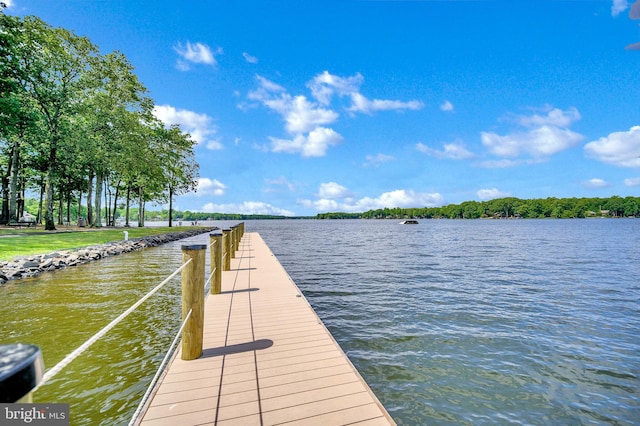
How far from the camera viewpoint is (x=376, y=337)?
7688mm

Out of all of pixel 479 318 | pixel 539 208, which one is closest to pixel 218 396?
pixel 479 318

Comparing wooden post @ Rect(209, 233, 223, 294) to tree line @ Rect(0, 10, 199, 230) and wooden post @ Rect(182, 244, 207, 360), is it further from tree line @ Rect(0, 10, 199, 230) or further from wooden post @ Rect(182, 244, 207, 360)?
tree line @ Rect(0, 10, 199, 230)

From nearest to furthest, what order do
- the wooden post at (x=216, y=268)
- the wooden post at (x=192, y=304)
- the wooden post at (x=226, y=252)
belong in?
the wooden post at (x=192, y=304) → the wooden post at (x=216, y=268) → the wooden post at (x=226, y=252)

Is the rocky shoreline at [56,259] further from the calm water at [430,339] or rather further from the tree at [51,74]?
the tree at [51,74]

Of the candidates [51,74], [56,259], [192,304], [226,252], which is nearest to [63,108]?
[51,74]

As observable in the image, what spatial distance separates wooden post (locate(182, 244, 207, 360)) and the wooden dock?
19cm

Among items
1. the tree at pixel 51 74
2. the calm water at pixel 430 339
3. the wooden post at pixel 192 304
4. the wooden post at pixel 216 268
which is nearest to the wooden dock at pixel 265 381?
the wooden post at pixel 192 304

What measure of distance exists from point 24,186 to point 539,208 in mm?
212676

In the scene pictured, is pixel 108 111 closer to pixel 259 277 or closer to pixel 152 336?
pixel 259 277

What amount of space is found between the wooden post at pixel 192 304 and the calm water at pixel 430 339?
3.44ft

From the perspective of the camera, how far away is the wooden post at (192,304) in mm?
4914

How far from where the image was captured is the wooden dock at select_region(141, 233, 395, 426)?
11.6 ft

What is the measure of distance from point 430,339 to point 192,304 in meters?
5.47

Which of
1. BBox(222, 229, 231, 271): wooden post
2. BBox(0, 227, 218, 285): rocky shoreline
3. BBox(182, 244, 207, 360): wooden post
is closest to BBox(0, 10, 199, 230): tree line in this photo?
BBox(0, 227, 218, 285): rocky shoreline
